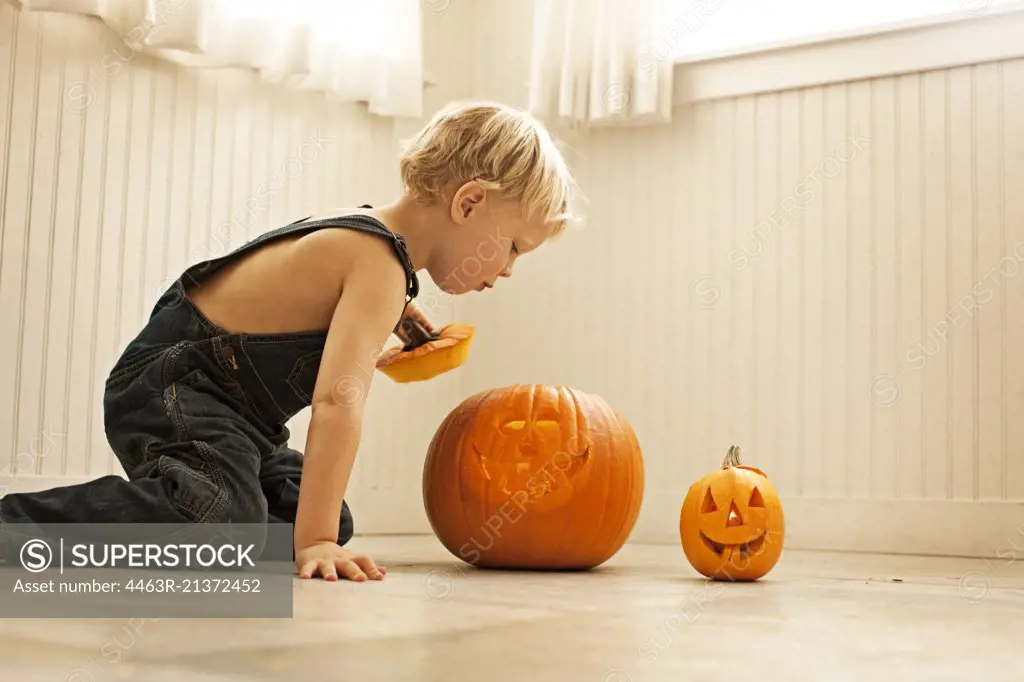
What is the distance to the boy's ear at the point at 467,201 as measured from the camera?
4.56ft

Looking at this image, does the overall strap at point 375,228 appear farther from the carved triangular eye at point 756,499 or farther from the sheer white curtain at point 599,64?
the sheer white curtain at point 599,64

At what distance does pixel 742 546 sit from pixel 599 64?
1263 mm

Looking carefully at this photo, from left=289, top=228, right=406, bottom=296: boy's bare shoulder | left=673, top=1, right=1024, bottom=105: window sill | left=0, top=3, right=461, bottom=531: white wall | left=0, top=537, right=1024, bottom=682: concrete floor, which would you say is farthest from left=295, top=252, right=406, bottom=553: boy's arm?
left=673, top=1, right=1024, bottom=105: window sill

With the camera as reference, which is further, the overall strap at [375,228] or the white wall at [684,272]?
the white wall at [684,272]

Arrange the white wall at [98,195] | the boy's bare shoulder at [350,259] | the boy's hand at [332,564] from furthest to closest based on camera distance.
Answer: the white wall at [98,195], the boy's bare shoulder at [350,259], the boy's hand at [332,564]

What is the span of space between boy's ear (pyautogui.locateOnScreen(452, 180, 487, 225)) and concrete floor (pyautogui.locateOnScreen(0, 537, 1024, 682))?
1.59ft

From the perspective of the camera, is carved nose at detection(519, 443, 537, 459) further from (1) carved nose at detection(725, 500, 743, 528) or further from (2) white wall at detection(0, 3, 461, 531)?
(2) white wall at detection(0, 3, 461, 531)

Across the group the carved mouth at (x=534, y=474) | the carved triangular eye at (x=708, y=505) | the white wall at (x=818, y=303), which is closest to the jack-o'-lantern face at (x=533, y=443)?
the carved mouth at (x=534, y=474)

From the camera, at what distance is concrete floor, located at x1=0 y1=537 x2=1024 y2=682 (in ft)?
1.95

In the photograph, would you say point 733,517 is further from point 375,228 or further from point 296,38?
point 296,38

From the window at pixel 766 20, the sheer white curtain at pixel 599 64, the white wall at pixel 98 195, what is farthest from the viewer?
the sheer white curtain at pixel 599 64

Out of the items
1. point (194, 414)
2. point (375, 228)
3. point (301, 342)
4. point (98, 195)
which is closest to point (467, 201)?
point (375, 228)

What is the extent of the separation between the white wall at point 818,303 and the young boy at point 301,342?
0.80m

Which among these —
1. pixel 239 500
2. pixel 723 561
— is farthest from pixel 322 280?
pixel 723 561
